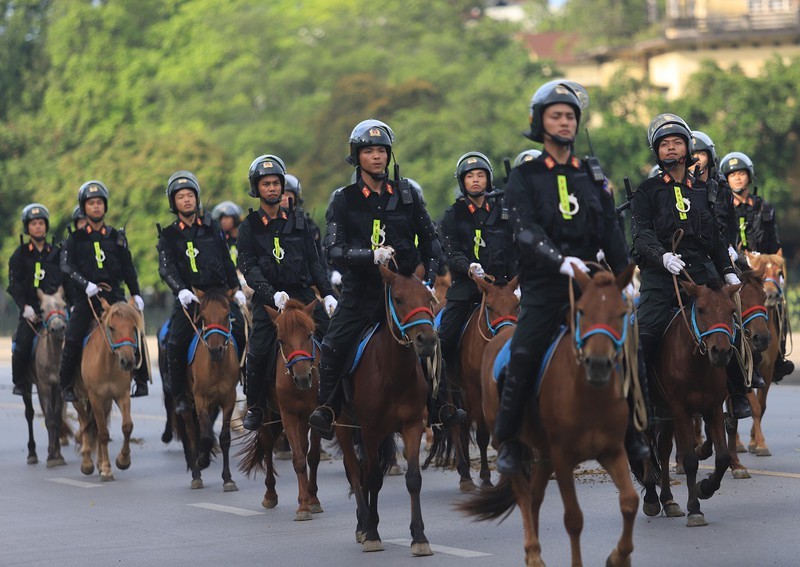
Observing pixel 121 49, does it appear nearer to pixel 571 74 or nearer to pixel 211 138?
pixel 211 138

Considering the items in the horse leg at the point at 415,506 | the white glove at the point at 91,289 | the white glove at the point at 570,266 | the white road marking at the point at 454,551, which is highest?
the white glove at the point at 91,289

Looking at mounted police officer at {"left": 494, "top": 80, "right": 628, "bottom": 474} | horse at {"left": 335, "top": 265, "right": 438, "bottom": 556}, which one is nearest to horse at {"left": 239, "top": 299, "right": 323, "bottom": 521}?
horse at {"left": 335, "top": 265, "right": 438, "bottom": 556}

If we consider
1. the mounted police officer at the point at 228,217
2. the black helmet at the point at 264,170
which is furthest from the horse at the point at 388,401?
the mounted police officer at the point at 228,217

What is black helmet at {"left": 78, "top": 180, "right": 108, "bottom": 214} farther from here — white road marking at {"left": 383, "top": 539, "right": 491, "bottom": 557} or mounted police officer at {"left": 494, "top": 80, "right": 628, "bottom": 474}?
mounted police officer at {"left": 494, "top": 80, "right": 628, "bottom": 474}

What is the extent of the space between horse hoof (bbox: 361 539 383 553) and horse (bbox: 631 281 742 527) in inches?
76.0

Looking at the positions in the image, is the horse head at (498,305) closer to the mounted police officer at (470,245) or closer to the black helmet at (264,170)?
the mounted police officer at (470,245)

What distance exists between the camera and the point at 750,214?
15438mm

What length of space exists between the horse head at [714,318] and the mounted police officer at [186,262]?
5.26 meters

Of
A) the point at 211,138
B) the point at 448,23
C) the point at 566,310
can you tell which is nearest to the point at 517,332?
the point at 566,310

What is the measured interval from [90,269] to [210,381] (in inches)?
97.5

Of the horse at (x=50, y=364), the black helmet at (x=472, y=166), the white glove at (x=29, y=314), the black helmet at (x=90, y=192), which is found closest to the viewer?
the black helmet at (x=472, y=166)

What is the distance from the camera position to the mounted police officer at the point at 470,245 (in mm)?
14156

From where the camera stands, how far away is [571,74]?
3565 inches

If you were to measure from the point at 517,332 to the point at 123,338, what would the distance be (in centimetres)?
720
